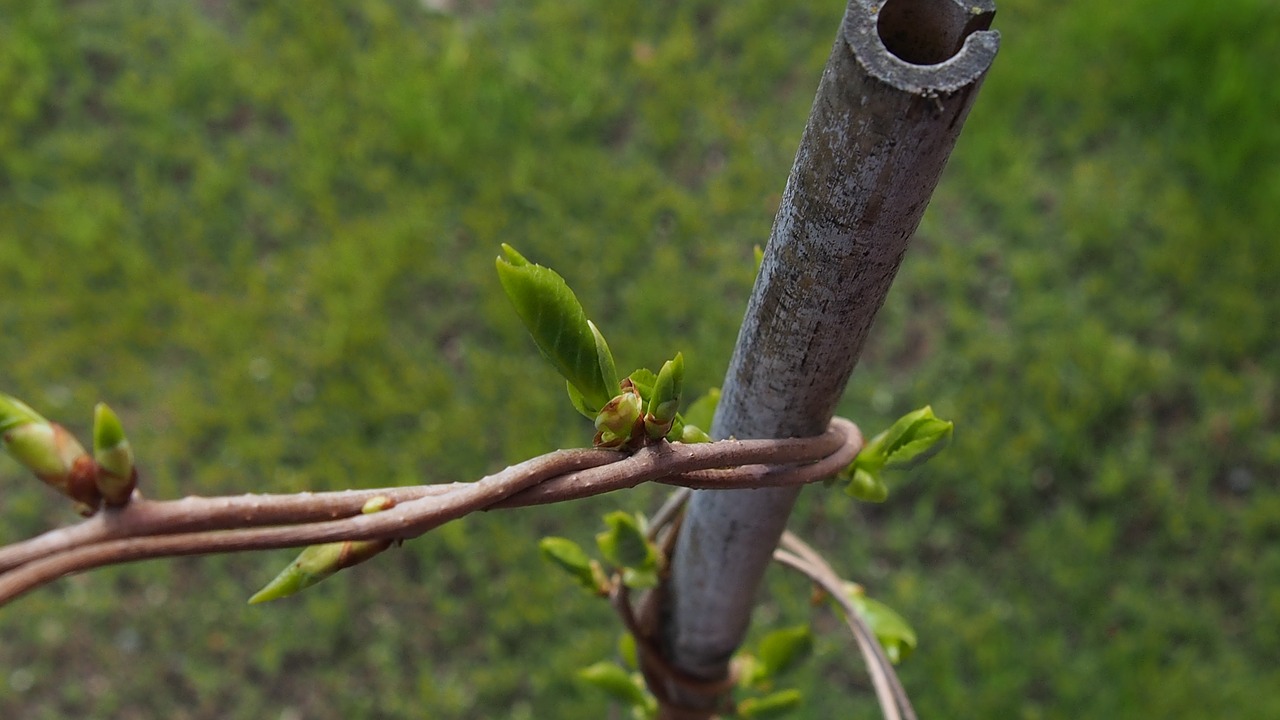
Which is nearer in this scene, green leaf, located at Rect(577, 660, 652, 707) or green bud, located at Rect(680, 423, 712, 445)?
green bud, located at Rect(680, 423, 712, 445)

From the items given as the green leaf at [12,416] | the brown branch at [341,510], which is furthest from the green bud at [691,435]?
the green leaf at [12,416]

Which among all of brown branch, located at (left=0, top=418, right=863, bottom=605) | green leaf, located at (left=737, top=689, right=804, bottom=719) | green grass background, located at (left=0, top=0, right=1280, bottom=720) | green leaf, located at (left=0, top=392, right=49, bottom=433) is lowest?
green grass background, located at (left=0, top=0, right=1280, bottom=720)

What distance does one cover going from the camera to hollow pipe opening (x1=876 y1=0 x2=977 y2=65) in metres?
0.57

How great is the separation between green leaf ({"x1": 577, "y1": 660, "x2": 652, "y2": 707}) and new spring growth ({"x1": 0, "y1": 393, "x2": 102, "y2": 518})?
0.84 metres

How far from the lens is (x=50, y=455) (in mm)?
561

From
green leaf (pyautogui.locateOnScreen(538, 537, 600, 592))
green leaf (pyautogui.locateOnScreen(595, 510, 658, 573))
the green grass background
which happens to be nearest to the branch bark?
green leaf (pyautogui.locateOnScreen(595, 510, 658, 573))

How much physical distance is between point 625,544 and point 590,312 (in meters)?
1.74

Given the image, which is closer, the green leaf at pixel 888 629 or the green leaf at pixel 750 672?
the green leaf at pixel 888 629

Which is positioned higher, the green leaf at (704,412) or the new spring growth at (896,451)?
the new spring growth at (896,451)

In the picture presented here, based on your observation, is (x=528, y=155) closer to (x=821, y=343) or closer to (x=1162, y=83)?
(x=1162, y=83)

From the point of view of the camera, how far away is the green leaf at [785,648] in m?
1.23

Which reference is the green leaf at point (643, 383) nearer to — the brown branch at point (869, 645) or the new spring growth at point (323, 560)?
the new spring growth at point (323, 560)

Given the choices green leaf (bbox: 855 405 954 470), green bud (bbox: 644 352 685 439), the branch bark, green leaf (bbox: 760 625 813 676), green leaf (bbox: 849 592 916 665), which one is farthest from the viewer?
green leaf (bbox: 760 625 813 676)

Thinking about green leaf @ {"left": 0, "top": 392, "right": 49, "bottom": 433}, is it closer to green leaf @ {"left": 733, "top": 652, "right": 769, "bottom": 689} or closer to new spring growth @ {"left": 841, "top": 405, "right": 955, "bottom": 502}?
new spring growth @ {"left": 841, "top": 405, "right": 955, "bottom": 502}
